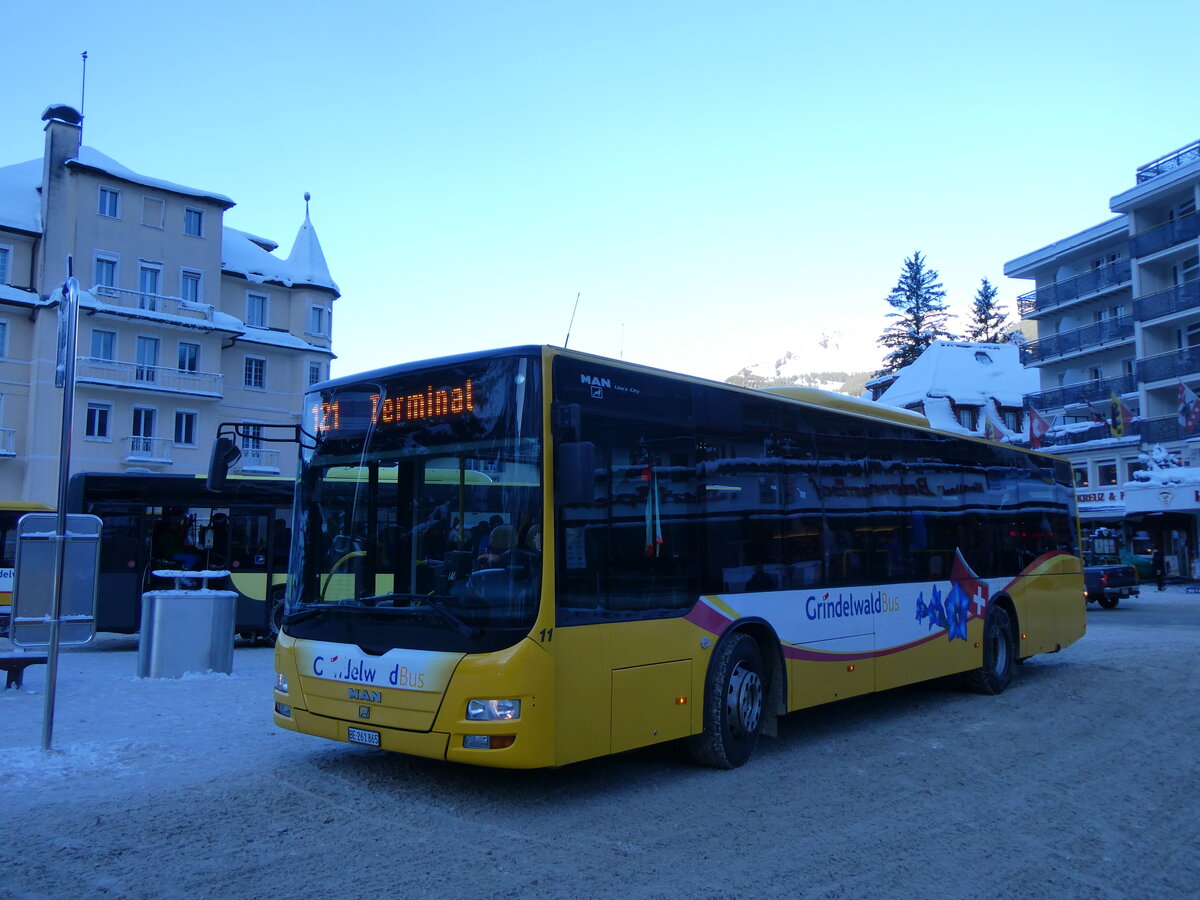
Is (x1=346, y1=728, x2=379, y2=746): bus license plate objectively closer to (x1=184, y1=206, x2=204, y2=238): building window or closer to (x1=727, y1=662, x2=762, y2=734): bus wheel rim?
(x1=727, y1=662, x2=762, y2=734): bus wheel rim

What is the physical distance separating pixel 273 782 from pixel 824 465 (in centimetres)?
545

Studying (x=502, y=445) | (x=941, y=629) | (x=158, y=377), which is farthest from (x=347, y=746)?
(x=158, y=377)

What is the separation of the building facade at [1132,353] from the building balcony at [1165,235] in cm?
5

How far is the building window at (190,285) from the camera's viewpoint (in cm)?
4497

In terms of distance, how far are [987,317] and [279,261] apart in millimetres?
60039

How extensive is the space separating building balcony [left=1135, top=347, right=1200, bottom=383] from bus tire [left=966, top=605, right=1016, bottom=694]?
1478 inches

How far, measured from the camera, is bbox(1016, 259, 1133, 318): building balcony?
5059 centimetres

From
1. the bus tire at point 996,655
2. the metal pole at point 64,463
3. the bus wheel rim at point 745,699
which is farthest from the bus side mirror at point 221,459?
the bus tire at point 996,655

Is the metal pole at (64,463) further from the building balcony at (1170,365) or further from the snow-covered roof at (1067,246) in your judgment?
the snow-covered roof at (1067,246)

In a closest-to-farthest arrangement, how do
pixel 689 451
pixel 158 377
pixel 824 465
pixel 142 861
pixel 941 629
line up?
pixel 142 861
pixel 689 451
pixel 824 465
pixel 941 629
pixel 158 377

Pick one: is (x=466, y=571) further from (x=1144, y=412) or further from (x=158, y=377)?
(x=1144, y=412)

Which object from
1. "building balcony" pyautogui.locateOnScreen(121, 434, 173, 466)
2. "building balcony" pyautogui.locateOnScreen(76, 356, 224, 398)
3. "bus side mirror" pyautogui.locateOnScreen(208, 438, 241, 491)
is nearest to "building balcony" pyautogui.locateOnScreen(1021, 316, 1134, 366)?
"building balcony" pyautogui.locateOnScreen(76, 356, 224, 398)

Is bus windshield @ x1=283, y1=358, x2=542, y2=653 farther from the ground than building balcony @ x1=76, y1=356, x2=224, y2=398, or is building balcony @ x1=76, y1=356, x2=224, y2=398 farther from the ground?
building balcony @ x1=76, y1=356, x2=224, y2=398

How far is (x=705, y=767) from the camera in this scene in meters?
7.83
